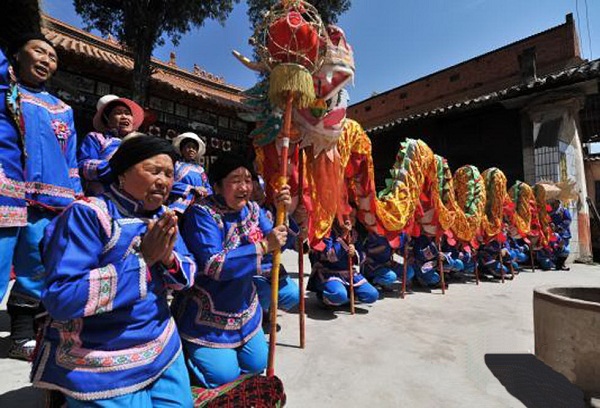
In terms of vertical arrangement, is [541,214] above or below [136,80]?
below

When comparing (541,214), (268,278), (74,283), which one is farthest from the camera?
(541,214)

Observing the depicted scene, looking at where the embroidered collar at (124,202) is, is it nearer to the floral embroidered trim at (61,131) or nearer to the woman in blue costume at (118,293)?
the woman in blue costume at (118,293)

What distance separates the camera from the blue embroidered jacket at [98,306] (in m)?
1.11

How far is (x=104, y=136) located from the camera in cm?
238

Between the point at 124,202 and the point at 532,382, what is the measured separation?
2.51m

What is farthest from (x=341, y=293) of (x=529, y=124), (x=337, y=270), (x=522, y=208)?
(x=529, y=124)

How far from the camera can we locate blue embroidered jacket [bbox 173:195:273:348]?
1629 mm

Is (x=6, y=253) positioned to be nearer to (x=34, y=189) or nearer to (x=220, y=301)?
(x=34, y=189)

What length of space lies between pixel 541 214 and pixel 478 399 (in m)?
7.17

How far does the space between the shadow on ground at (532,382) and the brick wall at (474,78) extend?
42.2ft

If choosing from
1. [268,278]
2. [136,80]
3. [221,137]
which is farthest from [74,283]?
[221,137]

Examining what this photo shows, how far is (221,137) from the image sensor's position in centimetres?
880

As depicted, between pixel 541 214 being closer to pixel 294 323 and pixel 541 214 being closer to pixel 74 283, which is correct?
pixel 294 323

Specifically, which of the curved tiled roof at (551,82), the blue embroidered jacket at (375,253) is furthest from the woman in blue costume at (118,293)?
the curved tiled roof at (551,82)
